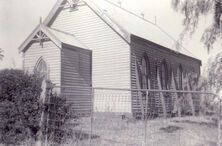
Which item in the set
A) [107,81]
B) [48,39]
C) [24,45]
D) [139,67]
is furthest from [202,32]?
[24,45]

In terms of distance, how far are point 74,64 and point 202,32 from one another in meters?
7.88

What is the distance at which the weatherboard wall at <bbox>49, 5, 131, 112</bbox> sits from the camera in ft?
65.7

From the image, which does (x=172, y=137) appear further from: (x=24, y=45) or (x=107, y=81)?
(x=24, y=45)

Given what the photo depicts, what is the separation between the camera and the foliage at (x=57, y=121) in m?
8.74

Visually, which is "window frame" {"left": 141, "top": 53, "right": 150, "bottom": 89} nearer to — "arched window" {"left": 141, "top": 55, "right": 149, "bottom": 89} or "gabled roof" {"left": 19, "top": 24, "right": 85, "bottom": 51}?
"arched window" {"left": 141, "top": 55, "right": 149, "bottom": 89}

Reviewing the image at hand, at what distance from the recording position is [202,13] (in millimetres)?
15984

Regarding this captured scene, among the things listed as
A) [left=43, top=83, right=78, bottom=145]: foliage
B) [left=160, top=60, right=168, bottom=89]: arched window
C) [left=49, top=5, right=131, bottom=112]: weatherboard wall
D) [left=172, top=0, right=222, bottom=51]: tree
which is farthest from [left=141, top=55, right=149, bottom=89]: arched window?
[left=43, top=83, right=78, bottom=145]: foliage

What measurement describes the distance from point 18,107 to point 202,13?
1066 centimetres

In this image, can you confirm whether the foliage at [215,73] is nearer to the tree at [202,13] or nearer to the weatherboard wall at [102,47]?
the tree at [202,13]

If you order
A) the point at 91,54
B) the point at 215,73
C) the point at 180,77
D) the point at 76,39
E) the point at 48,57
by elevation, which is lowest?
the point at 215,73

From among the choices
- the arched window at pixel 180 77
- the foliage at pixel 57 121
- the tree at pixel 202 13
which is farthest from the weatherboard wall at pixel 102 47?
the arched window at pixel 180 77

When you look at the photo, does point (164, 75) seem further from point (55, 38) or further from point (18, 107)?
point (18, 107)

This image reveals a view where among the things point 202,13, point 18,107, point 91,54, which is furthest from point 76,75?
point 18,107

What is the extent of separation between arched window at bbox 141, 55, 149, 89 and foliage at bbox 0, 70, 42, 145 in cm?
1279
